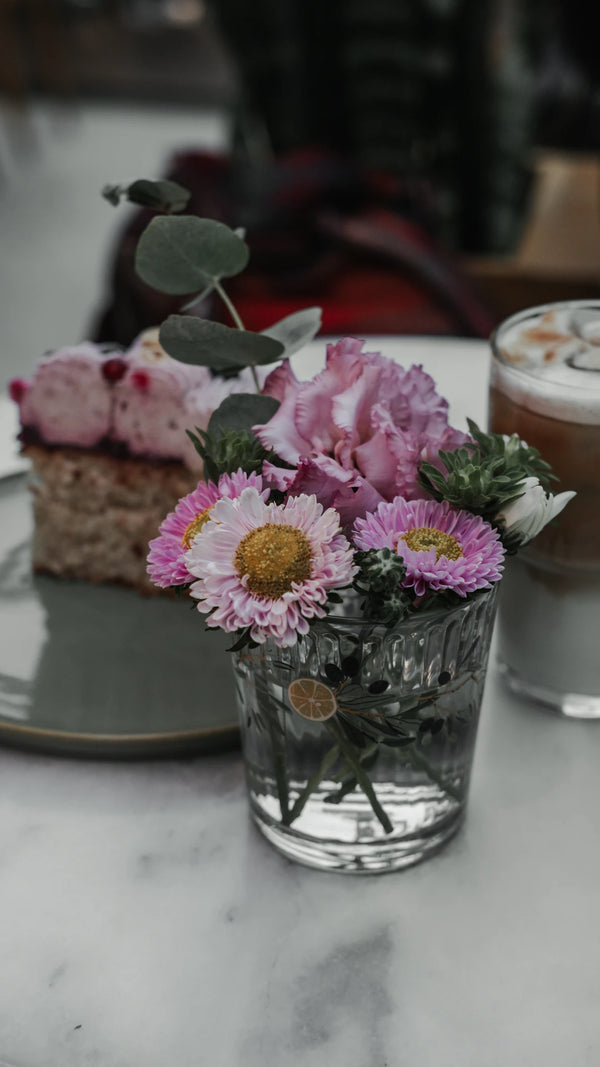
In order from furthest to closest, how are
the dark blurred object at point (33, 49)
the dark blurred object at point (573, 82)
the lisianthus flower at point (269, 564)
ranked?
1. the dark blurred object at point (33, 49)
2. the dark blurred object at point (573, 82)
3. the lisianthus flower at point (269, 564)

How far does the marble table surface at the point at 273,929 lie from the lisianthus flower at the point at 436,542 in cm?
17

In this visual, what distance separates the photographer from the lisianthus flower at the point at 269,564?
1.30ft

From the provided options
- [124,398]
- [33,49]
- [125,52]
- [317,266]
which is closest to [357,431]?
[124,398]

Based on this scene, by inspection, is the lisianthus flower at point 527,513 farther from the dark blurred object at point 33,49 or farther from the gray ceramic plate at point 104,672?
the dark blurred object at point 33,49

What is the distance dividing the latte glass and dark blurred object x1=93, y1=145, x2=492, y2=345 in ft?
2.66

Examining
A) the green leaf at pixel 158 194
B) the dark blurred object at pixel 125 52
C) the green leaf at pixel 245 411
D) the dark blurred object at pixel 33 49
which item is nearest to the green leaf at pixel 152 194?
the green leaf at pixel 158 194

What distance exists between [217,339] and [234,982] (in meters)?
0.28

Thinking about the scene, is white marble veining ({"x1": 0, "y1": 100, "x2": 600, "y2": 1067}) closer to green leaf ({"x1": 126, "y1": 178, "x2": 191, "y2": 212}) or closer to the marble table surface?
the marble table surface

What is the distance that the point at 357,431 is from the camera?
0.46 m

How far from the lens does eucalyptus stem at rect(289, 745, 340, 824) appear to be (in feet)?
1.56

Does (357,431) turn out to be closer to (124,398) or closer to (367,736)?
(367,736)

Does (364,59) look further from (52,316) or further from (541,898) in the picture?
(541,898)

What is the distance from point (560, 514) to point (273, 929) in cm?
25

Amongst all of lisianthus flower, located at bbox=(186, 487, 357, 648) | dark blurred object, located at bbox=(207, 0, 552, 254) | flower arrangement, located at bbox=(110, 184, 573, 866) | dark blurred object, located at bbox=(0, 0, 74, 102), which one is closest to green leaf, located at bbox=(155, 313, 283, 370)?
flower arrangement, located at bbox=(110, 184, 573, 866)
